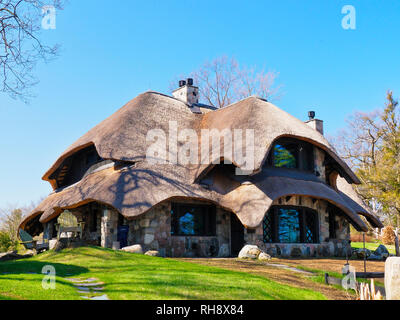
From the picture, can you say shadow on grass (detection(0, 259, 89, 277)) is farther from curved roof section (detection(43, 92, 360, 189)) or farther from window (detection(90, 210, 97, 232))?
window (detection(90, 210, 97, 232))

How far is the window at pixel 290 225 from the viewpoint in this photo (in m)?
18.2

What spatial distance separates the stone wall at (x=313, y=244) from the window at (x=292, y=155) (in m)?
1.72

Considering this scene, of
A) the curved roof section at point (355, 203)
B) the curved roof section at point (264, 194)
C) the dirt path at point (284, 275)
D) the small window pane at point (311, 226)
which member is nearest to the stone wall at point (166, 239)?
the curved roof section at point (264, 194)

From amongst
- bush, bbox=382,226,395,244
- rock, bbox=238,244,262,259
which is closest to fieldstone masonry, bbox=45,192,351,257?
rock, bbox=238,244,262,259

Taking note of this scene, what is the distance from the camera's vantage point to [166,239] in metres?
16.7

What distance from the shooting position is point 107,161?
19500 millimetres

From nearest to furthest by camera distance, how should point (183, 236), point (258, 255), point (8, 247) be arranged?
point (258, 255)
point (183, 236)
point (8, 247)

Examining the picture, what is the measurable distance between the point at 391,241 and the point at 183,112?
1761cm

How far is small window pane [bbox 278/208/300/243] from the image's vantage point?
60.5 ft

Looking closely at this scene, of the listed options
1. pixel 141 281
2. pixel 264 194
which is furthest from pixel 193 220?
pixel 141 281

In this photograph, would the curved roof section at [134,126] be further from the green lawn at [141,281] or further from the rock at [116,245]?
the green lawn at [141,281]

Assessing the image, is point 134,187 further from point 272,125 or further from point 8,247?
point 8,247

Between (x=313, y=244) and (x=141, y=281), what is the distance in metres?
11.9
